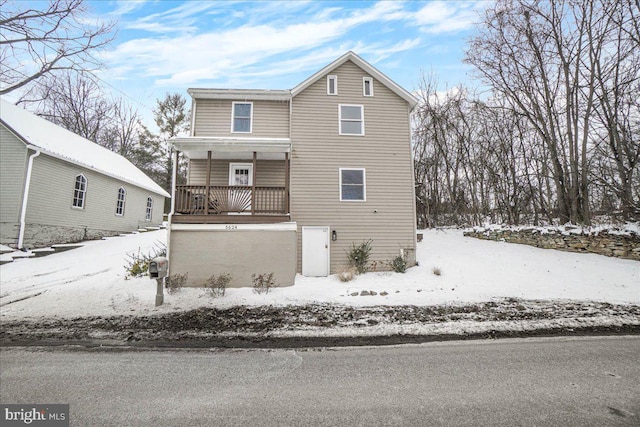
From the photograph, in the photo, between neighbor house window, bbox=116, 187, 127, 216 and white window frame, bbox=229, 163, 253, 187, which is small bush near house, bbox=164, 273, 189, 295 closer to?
white window frame, bbox=229, 163, 253, 187

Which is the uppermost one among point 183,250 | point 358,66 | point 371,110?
point 358,66

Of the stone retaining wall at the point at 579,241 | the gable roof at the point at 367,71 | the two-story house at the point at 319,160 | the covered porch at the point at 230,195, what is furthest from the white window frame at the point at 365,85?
the stone retaining wall at the point at 579,241

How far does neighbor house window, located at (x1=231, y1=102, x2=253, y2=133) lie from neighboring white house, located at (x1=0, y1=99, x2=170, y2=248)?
856 cm

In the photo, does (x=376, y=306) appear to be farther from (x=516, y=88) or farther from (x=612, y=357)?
(x=516, y=88)

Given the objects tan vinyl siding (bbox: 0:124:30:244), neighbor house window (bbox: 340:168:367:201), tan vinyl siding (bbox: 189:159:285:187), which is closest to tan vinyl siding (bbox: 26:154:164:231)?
tan vinyl siding (bbox: 0:124:30:244)

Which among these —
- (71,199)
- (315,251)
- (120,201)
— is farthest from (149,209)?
(315,251)

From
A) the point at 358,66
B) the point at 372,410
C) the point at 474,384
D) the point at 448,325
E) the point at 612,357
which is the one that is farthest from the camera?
the point at 358,66

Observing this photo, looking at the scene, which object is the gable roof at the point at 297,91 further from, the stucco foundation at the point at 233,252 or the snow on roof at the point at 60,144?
the snow on roof at the point at 60,144

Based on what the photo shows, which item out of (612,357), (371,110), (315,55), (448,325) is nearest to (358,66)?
(371,110)

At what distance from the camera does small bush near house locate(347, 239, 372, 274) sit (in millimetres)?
10156

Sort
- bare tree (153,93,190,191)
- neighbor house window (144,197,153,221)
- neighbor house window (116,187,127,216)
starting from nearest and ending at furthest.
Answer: neighbor house window (116,187,127,216) → neighbor house window (144,197,153,221) → bare tree (153,93,190,191)

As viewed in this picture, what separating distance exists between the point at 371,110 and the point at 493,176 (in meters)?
9.45

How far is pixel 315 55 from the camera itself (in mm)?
13797

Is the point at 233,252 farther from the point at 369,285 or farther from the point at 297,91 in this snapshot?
the point at 297,91
